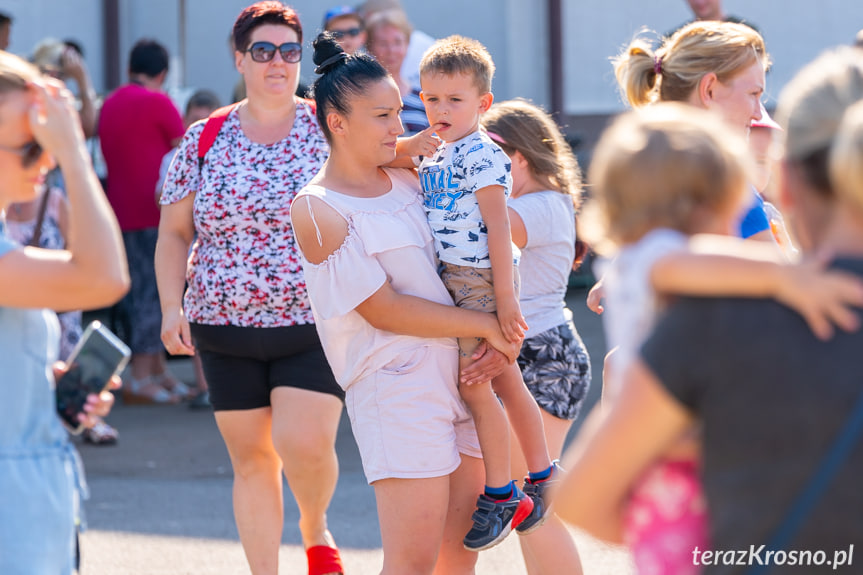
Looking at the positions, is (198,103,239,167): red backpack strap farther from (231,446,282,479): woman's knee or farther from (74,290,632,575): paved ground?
(74,290,632,575): paved ground

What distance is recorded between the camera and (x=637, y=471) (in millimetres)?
1845

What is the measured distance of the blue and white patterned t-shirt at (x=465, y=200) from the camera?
329 cm

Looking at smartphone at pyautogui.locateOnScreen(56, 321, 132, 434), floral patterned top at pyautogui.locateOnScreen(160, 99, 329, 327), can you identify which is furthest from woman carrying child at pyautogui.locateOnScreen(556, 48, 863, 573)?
floral patterned top at pyautogui.locateOnScreen(160, 99, 329, 327)

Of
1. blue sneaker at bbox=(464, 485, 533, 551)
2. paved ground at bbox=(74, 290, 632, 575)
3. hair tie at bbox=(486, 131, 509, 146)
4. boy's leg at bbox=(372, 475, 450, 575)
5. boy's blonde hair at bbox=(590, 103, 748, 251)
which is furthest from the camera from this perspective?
paved ground at bbox=(74, 290, 632, 575)

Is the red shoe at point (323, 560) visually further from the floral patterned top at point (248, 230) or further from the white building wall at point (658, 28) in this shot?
Result: the white building wall at point (658, 28)

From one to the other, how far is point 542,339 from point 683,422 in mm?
1993

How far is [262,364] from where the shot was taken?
4.06 m

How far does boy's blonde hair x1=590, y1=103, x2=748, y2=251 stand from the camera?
1.83 m

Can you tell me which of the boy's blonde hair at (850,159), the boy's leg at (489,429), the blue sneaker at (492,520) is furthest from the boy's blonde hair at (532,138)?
the boy's blonde hair at (850,159)

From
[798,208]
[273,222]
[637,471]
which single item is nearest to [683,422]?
[637,471]

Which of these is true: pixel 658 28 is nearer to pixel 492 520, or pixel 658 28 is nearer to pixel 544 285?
pixel 544 285

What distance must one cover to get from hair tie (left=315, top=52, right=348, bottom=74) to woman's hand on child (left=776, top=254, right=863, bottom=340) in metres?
2.00

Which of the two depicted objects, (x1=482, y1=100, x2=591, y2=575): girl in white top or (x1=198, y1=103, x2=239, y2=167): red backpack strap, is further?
(x1=198, y1=103, x2=239, y2=167): red backpack strap

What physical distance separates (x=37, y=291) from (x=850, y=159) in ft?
5.06
